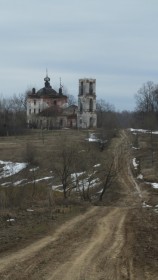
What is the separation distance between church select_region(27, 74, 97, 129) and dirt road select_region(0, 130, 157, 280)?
293 ft

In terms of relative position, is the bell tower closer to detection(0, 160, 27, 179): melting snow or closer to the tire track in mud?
detection(0, 160, 27, 179): melting snow

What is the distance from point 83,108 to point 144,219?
287 ft

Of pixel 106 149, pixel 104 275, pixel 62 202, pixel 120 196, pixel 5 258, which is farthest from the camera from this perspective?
pixel 106 149

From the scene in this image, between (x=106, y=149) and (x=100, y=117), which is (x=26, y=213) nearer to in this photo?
(x=106, y=149)

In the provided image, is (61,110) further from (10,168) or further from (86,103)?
(10,168)

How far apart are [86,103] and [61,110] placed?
6623 millimetres

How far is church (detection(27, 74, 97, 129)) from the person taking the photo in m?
107

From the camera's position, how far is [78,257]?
12.2m

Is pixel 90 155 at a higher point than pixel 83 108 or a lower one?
lower

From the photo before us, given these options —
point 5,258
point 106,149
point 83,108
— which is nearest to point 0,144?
point 106,149

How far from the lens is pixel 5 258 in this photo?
1187 centimetres

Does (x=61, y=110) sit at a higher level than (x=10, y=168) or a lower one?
higher

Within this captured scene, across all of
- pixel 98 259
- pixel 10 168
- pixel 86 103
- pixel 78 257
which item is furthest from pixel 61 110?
pixel 98 259

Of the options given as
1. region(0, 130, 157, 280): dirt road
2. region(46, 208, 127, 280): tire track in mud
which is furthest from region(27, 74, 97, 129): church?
region(46, 208, 127, 280): tire track in mud
